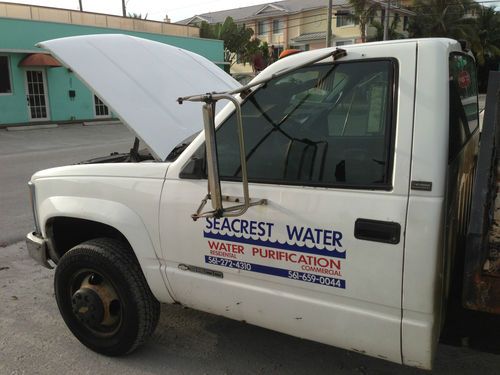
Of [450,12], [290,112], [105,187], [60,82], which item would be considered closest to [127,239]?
[105,187]

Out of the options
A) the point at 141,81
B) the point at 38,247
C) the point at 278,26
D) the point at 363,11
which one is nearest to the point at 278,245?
the point at 141,81

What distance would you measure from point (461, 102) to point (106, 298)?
242 centimetres

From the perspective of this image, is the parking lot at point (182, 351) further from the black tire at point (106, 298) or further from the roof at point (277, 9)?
the roof at point (277, 9)

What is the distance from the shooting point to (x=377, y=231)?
7.01 feet

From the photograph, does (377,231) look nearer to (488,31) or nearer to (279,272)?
(279,272)

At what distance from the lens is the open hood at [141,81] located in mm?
3068

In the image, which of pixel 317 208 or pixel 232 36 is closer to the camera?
pixel 317 208

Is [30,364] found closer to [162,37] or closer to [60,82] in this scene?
[60,82]

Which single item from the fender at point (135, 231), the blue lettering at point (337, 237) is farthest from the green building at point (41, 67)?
the blue lettering at point (337, 237)

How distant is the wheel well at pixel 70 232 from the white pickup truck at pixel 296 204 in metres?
0.05

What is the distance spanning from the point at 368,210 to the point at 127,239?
4.89ft

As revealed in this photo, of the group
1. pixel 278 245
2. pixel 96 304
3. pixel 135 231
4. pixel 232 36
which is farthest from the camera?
pixel 232 36

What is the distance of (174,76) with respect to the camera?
3.64 m

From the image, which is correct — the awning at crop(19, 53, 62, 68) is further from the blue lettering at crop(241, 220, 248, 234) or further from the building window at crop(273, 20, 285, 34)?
the building window at crop(273, 20, 285, 34)
